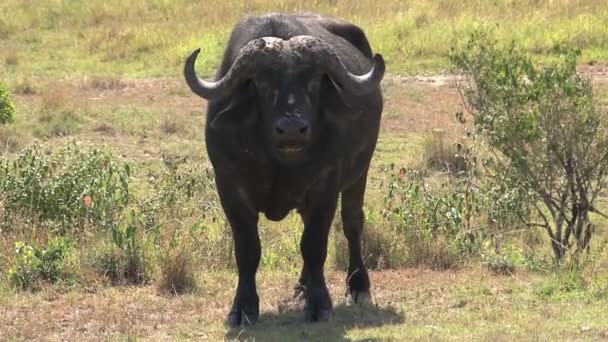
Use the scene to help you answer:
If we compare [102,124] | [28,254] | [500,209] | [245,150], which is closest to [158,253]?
[28,254]

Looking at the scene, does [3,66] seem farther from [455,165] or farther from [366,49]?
[366,49]

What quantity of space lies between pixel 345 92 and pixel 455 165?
698 centimetres

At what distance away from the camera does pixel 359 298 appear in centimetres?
761

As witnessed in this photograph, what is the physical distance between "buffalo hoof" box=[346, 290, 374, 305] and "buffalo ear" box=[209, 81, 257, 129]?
1514mm

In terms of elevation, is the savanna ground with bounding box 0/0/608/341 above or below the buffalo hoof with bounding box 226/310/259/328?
below

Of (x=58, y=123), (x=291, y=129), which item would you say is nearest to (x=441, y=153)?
(x=58, y=123)

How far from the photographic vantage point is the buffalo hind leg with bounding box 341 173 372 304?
25.4ft

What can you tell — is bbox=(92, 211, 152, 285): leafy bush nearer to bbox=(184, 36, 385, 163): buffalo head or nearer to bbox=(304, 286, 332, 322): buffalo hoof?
bbox=(304, 286, 332, 322): buffalo hoof

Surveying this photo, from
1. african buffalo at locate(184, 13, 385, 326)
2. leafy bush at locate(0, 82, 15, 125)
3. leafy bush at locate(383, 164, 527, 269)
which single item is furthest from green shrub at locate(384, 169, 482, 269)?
leafy bush at locate(0, 82, 15, 125)

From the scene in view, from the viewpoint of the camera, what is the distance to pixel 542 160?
919 cm

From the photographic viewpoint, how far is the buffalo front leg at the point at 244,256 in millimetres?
6910

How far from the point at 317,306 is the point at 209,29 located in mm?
16629

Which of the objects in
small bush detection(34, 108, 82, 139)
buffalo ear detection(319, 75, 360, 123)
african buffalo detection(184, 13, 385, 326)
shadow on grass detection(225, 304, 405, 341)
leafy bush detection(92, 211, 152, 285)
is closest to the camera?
african buffalo detection(184, 13, 385, 326)

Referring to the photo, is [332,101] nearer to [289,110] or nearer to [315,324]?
[289,110]
